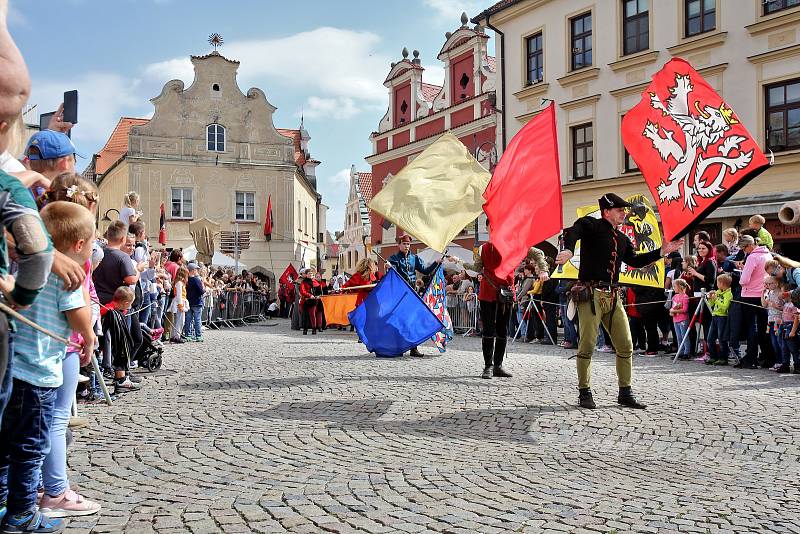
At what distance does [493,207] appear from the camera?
8.09 metres

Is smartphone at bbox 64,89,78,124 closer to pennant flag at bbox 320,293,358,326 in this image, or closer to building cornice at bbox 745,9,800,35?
pennant flag at bbox 320,293,358,326

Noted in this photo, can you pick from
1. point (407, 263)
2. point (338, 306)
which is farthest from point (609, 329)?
point (338, 306)

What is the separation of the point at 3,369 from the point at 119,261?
5691 mm

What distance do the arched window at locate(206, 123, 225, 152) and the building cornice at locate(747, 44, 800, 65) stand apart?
1229 inches

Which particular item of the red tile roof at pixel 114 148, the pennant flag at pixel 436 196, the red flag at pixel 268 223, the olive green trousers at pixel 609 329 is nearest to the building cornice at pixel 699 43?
the pennant flag at pixel 436 196

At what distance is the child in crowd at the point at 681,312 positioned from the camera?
531 inches

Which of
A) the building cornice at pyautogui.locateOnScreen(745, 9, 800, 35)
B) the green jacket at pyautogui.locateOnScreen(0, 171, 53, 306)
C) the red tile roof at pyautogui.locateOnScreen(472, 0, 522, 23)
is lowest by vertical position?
the green jacket at pyautogui.locateOnScreen(0, 171, 53, 306)

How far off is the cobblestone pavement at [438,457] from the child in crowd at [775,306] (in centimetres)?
165

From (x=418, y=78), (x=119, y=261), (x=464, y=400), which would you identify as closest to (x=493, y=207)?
(x=464, y=400)

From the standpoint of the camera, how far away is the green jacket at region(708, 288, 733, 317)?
12.5 m

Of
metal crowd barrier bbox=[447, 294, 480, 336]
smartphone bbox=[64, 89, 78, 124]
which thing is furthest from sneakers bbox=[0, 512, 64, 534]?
metal crowd barrier bbox=[447, 294, 480, 336]

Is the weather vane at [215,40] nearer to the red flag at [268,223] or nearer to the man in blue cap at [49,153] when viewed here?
the red flag at [268,223]

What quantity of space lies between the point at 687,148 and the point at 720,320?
5.46 m

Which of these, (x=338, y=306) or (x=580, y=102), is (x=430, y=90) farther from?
(x=338, y=306)
